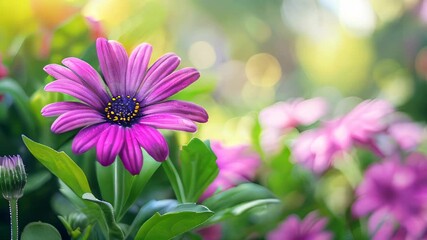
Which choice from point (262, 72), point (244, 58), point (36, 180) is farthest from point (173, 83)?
point (244, 58)

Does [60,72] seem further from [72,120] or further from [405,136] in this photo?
[405,136]

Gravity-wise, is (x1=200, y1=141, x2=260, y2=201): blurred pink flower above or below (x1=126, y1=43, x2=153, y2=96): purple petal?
below

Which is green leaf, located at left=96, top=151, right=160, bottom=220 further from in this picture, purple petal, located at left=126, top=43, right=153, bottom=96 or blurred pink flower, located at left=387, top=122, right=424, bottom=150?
blurred pink flower, located at left=387, top=122, right=424, bottom=150

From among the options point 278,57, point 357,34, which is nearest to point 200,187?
point 357,34

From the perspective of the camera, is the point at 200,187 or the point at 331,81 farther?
the point at 331,81

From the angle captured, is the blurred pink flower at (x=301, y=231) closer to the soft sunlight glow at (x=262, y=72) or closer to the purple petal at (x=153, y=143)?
the purple petal at (x=153, y=143)

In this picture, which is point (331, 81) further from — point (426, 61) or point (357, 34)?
point (426, 61)

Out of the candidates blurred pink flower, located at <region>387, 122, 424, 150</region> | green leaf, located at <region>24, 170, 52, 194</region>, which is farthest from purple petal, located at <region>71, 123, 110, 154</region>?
blurred pink flower, located at <region>387, 122, 424, 150</region>
